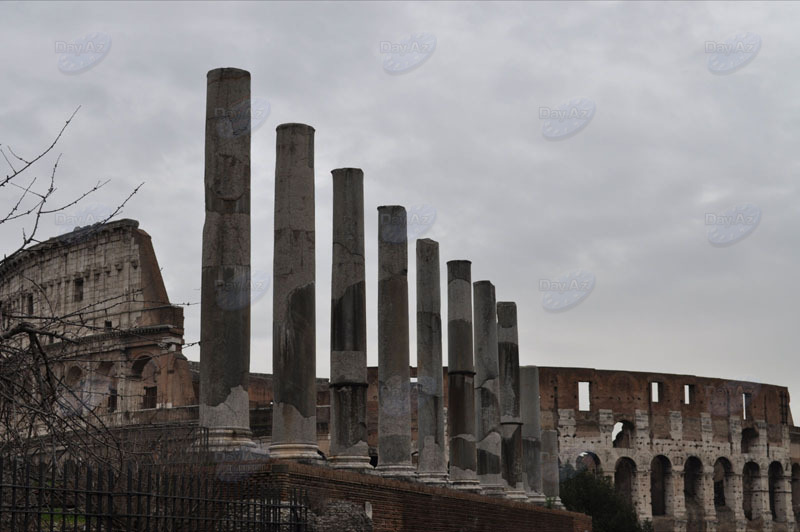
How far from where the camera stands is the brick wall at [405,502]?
11321 mm

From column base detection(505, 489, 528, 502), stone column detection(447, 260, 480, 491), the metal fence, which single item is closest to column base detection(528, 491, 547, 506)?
column base detection(505, 489, 528, 502)

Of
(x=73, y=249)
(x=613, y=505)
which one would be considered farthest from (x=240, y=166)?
(x=73, y=249)

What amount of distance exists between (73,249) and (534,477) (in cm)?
1872

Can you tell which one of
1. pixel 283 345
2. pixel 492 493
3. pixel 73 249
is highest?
pixel 73 249

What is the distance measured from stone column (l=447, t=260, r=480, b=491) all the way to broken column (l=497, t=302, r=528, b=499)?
251 cm

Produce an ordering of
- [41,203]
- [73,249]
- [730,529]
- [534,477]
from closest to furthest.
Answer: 1. [41,203]
2. [534,477]
3. [73,249]
4. [730,529]

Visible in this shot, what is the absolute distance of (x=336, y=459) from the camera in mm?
14805

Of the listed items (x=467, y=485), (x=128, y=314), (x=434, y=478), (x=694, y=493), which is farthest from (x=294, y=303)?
(x=694, y=493)

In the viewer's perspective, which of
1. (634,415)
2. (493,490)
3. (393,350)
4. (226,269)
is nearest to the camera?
(226,269)

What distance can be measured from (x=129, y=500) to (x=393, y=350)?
10.1 m

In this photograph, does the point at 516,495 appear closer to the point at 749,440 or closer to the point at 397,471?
the point at 397,471

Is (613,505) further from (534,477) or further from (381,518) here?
(381,518)

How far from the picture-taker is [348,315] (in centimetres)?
1523

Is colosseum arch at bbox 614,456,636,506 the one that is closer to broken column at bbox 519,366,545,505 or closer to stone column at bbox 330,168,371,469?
broken column at bbox 519,366,545,505
